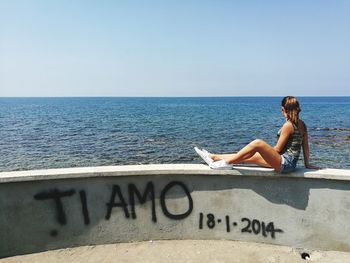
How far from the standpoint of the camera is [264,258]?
4645 millimetres

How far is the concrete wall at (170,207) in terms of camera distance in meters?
4.73

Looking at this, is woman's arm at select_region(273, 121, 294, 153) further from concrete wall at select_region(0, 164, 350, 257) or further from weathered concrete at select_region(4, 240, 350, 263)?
weathered concrete at select_region(4, 240, 350, 263)

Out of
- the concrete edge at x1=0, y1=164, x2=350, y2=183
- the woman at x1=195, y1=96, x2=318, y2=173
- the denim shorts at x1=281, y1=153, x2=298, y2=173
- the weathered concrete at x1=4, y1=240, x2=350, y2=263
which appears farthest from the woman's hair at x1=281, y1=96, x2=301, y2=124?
the weathered concrete at x1=4, y1=240, x2=350, y2=263

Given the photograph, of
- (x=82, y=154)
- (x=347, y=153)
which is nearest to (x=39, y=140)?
(x=82, y=154)

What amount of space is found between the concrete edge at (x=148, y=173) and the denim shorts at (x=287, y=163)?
0.24ft

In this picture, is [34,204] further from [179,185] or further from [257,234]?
[257,234]

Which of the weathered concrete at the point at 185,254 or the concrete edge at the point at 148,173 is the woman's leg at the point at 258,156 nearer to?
the concrete edge at the point at 148,173

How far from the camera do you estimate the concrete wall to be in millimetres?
4734

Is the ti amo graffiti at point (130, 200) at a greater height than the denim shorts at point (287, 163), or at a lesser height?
lesser

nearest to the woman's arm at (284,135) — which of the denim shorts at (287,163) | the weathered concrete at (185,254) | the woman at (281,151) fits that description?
the woman at (281,151)

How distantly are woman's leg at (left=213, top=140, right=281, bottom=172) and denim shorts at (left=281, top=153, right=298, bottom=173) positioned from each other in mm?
64

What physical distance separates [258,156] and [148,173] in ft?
5.58

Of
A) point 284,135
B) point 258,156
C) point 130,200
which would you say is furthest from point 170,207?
point 284,135

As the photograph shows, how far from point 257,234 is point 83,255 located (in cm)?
256
